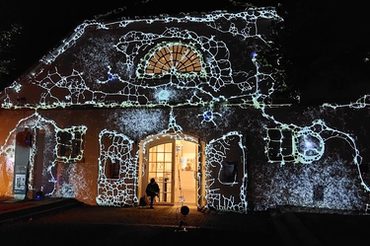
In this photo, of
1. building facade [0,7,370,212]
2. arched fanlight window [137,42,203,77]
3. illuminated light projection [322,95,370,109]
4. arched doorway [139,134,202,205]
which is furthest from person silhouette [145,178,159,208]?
illuminated light projection [322,95,370,109]

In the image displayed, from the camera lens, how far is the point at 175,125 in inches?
577

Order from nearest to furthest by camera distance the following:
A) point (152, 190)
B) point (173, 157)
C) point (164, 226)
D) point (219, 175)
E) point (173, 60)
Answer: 1. point (164, 226)
2. point (219, 175)
3. point (152, 190)
4. point (173, 60)
5. point (173, 157)

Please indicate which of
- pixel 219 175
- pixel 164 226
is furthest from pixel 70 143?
pixel 164 226

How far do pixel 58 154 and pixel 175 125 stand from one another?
4.34 m

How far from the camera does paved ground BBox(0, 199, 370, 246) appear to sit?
849cm

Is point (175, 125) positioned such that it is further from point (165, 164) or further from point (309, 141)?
point (309, 141)

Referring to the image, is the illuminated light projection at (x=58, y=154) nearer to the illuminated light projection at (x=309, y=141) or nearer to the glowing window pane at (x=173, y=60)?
the glowing window pane at (x=173, y=60)

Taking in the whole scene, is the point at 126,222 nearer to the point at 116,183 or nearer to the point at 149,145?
the point at 116,183

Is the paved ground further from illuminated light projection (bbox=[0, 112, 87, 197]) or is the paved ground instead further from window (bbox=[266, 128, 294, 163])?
window (bbox=[266, 128, 294, 163])

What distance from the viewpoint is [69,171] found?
15.0 metres

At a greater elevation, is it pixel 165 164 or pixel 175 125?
pixel 175 125

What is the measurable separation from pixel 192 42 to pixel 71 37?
454 centimetres

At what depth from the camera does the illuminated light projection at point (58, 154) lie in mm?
14977

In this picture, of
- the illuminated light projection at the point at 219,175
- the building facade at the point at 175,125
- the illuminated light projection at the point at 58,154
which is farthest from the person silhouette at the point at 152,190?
the illuminated light projection at the point at 58,154
